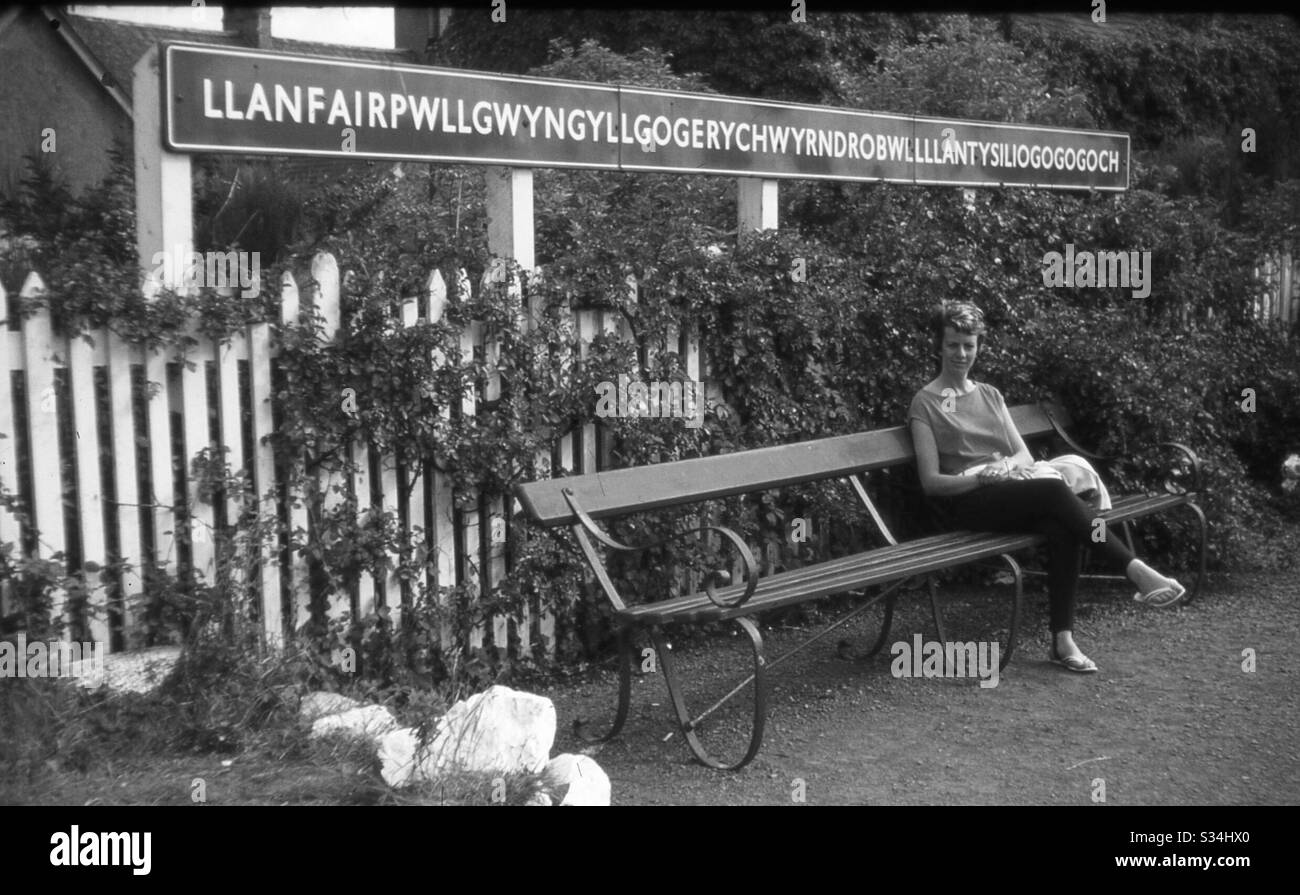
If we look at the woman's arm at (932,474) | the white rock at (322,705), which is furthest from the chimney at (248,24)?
the white rock at (322,705)

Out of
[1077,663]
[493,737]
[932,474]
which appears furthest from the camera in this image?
[932,474]

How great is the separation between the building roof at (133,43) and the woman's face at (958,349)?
17.7 metres

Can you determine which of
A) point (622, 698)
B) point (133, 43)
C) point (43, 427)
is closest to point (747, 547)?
point (622, 698)

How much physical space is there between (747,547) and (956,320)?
4.59 feet

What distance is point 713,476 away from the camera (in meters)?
5.30

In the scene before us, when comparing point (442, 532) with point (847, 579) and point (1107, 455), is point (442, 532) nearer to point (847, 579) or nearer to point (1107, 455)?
point (847, 579)

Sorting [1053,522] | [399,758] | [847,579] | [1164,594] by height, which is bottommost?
[399,758]

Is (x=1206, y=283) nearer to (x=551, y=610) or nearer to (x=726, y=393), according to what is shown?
(x=726, y=393)

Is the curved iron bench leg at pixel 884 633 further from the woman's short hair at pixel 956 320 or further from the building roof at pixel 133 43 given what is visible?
the building roof at pixel 133 43

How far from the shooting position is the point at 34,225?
312 inches

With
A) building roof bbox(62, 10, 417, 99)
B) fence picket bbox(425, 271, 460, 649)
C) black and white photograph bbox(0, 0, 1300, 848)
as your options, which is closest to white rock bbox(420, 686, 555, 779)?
black and white photograph bbox(0, 0, 1300, 848)

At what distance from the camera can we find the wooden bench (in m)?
4.56

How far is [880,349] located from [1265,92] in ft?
62.6

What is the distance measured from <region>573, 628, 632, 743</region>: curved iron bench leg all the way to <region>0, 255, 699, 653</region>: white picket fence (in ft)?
2.15
